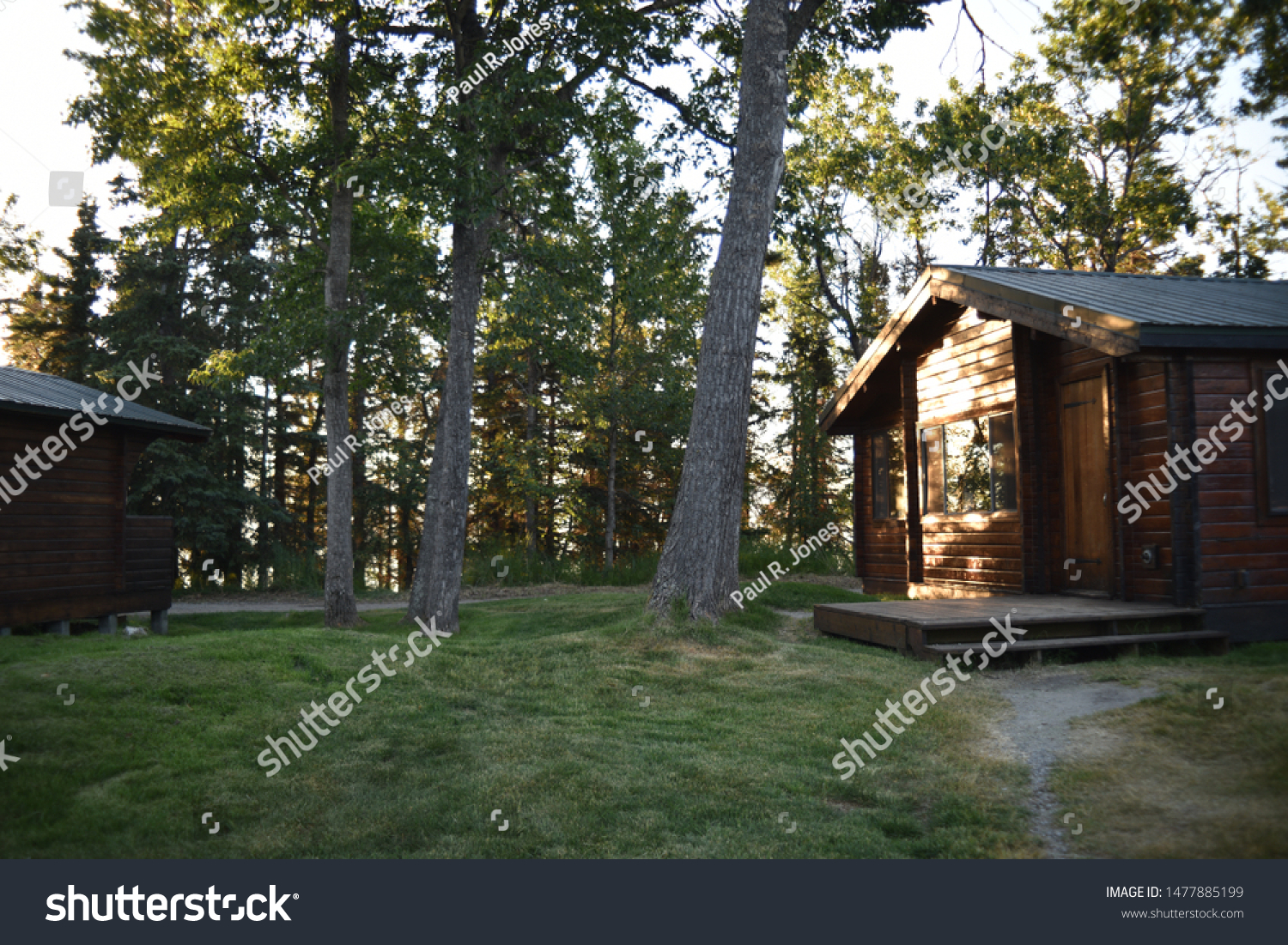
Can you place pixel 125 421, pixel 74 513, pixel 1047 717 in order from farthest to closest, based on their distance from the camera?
pixel 125 421
pixel 74 513
pixel 1047 717

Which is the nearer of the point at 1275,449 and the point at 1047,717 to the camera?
the point at 1047,717

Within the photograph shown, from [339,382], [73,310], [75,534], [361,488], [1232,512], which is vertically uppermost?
[73,310]

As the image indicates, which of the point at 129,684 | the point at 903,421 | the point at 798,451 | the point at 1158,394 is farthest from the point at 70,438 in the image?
the point at 798,451

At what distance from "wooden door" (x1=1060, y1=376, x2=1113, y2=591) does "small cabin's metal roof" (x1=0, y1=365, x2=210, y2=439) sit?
1312 centimetres

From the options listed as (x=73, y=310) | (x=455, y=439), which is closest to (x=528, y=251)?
(x=455, y=439)

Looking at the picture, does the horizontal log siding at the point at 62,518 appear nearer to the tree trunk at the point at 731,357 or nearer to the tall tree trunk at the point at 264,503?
the tree trunk at the point at 731,357

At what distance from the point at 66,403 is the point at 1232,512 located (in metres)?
14.6

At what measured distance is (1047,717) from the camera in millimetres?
5914

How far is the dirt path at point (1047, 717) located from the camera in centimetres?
389

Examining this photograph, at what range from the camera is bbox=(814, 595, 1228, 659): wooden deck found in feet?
26.7

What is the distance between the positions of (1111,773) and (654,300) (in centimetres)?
983

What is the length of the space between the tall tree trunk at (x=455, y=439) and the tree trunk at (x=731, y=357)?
158 inches

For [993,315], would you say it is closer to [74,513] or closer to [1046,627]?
[1046,627]

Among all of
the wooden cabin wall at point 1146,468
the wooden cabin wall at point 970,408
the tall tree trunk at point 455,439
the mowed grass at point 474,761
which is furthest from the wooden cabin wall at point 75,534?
the wooden cabin wall at point 1146,468
